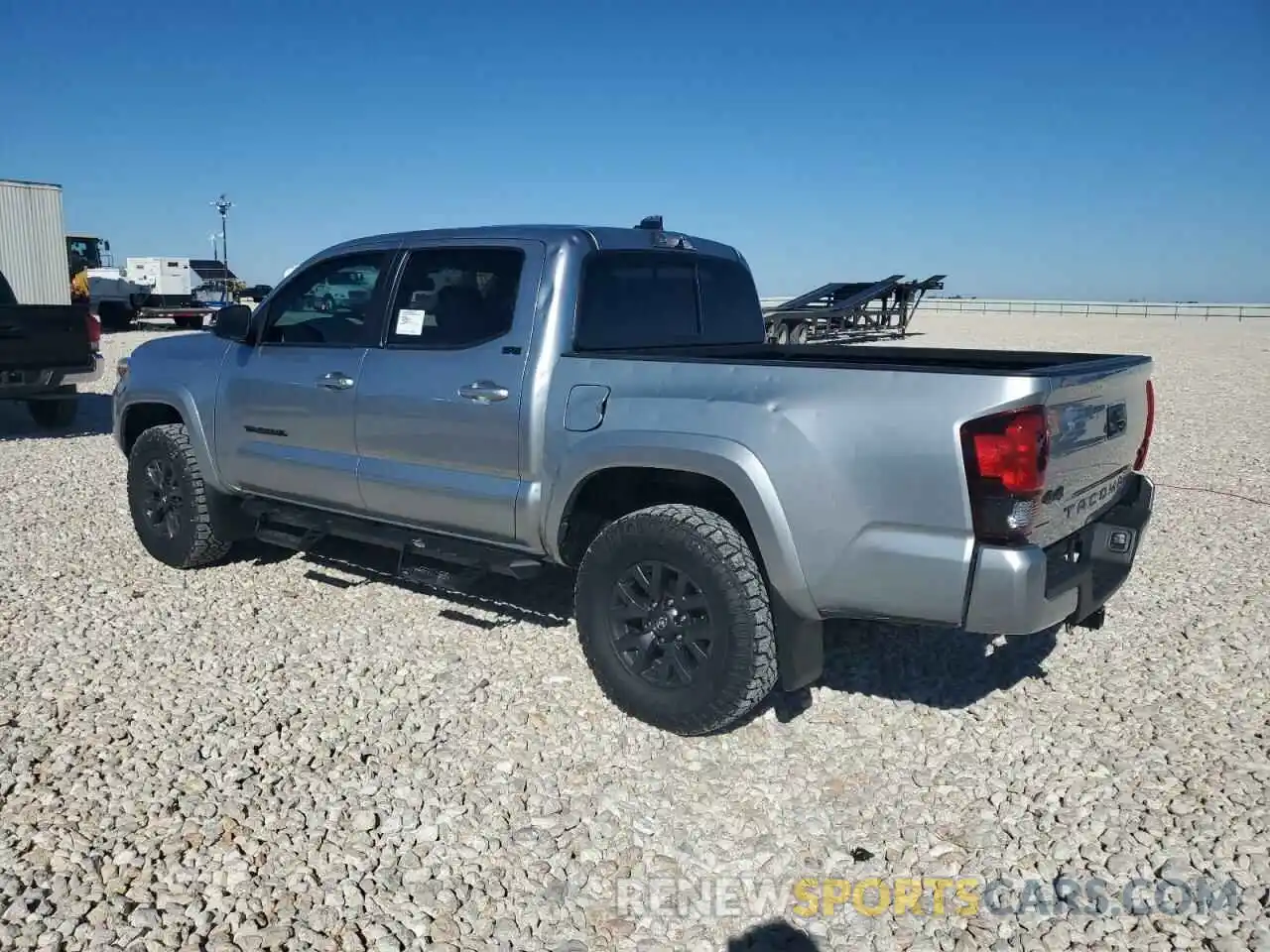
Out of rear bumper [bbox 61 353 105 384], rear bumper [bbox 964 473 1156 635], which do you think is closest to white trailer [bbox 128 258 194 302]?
rear bumper [bbox 61 353 105 384]

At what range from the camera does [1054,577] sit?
3.33 meters

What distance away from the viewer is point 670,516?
12.4ft

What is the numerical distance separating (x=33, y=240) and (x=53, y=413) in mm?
13631

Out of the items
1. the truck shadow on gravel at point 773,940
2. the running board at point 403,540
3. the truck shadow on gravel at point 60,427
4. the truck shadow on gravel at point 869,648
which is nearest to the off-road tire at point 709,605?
the truck shadow on gravel at point 869,648

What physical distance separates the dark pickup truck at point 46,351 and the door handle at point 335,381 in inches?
258

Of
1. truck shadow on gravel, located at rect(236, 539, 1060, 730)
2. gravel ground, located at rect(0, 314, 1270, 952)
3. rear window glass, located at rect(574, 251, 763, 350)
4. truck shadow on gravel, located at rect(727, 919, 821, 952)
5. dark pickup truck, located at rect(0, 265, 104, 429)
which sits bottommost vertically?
truck shadow on gravel, located at rect(727, 919, 821, 952)

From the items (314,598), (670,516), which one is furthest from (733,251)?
(314,598)

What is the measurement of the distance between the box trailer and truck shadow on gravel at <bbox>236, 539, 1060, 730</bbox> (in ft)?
67.0

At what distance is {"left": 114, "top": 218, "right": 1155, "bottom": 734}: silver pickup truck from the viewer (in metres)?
3.21

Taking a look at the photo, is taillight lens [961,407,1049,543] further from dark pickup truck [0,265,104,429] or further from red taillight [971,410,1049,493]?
dark pickup truck [0,265,104,429]

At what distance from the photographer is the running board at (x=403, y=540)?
4.43 m

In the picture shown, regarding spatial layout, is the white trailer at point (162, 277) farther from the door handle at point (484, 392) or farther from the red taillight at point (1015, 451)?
the red taillight at point (1015, 451)

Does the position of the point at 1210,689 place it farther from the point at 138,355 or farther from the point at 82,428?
the point at 82,428

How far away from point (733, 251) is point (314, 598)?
2926 millimetres
